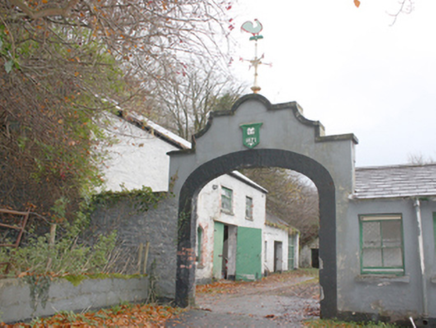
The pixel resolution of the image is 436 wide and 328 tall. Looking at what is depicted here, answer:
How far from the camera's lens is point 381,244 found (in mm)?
9305

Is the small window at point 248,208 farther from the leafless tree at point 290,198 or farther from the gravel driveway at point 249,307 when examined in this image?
the leafless tree at point 290,198

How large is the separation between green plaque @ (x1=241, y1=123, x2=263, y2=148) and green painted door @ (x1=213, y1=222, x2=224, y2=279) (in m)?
7.88

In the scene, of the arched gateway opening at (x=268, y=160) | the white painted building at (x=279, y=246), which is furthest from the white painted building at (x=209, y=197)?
the arched gateway opening at (x=268, y=160)

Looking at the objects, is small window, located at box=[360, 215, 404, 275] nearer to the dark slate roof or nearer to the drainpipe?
the drainpipe

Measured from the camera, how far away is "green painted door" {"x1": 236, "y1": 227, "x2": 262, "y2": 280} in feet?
64.8

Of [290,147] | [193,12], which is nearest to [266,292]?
[290,147]

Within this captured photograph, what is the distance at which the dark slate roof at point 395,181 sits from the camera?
9227mm

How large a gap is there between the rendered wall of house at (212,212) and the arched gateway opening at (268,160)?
531cm

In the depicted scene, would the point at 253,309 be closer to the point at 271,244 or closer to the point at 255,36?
the point at 255,36

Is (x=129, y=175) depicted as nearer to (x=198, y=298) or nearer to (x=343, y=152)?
(x=198, y=298)

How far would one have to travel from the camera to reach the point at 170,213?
36.5 feet

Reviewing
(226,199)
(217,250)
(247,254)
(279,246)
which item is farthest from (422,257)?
(279,246)

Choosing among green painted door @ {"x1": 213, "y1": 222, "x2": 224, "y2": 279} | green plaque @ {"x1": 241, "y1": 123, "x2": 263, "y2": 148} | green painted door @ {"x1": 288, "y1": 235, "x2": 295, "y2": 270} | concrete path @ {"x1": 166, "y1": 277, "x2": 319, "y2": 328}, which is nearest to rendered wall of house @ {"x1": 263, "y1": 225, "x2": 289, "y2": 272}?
green painted door @ {"x1": 288, "y1": 235, "x2": 295, "y2": 270}

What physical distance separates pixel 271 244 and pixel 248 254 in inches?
217
